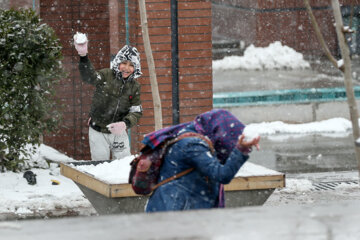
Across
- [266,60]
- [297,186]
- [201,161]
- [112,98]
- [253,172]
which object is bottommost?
[297,186]

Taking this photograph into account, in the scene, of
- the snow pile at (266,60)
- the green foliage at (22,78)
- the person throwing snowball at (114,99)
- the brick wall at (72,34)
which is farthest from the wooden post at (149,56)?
the snow pile at (266,60)

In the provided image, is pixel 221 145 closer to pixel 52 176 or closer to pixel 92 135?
pixel 92 135

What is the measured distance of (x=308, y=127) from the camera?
53.9ft

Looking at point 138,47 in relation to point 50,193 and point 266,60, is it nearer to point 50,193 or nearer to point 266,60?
point 50,193

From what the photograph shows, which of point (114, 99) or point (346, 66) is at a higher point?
point (346, 66)

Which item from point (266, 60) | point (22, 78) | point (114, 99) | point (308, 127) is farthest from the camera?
point (266, 60)

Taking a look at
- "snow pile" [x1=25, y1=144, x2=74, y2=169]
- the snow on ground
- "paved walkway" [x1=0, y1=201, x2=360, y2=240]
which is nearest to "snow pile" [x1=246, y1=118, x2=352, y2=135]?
the snow on ground

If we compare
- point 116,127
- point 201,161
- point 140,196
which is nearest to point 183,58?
point 116,127

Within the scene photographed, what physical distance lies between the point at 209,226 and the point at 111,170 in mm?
3321

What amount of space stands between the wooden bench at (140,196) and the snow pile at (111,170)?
0.10 metres

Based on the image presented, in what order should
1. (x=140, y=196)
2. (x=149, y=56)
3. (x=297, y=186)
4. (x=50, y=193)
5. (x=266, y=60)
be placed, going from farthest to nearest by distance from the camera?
(x=266, y=60) < (x=297, y=186) < (x=50, y=193) < (x=149, y=56) < (x=140, y=196)

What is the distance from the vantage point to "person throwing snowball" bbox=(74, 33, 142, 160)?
7.18 m

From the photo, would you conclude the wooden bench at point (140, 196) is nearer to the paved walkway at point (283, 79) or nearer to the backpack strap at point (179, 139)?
the backpack strap at point (179, 139)

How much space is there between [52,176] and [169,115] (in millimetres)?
1783
